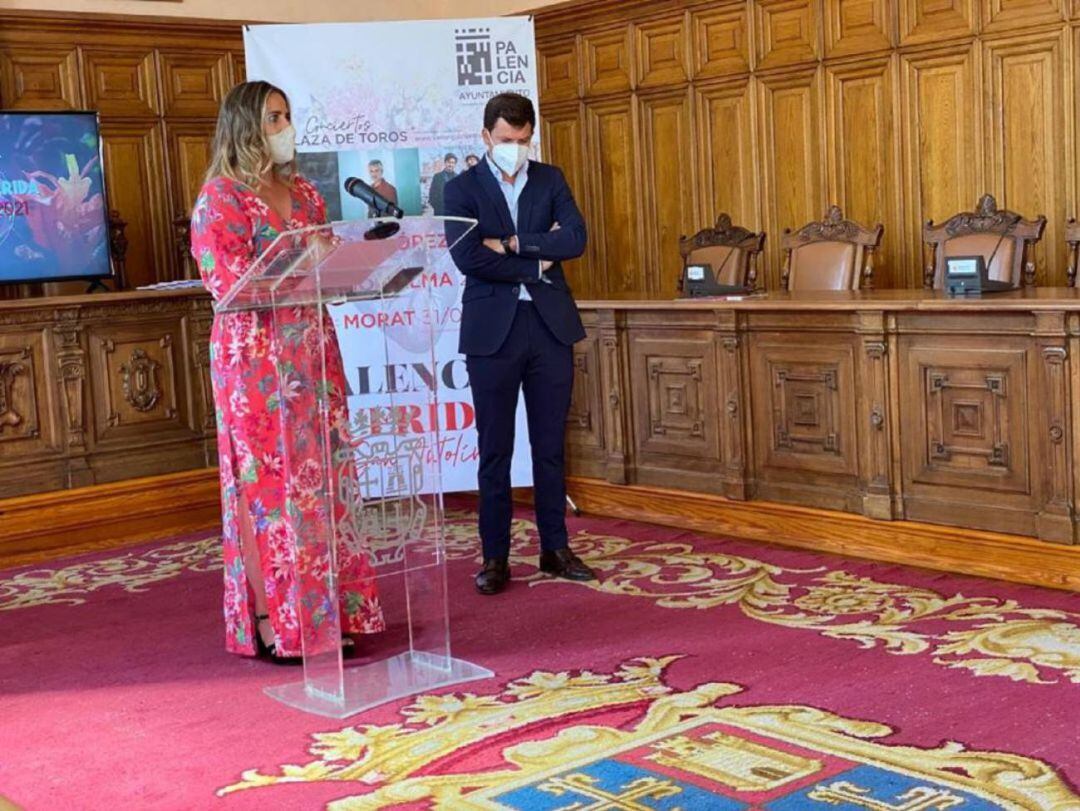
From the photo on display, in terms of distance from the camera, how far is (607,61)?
8570 mm

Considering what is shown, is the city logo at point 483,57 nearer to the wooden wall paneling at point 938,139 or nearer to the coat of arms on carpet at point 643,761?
the wooden wall paneling at point 938,139

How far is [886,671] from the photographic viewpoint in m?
3.89

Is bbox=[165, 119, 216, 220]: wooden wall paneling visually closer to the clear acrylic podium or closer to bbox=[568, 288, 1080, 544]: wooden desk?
bbox=[568, 288, 1080, 544]: wooden desk

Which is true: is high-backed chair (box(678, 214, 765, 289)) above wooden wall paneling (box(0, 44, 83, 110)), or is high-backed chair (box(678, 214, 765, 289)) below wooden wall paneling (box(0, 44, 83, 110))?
below

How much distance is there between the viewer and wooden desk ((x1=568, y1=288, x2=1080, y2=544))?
15.5 feet

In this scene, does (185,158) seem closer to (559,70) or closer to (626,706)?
(559,70)

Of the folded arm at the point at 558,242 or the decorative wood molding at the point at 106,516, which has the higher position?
the folded arm at the point at 558,242

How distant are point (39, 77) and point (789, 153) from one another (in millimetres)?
3949

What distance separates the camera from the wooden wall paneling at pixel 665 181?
8227 millimetres

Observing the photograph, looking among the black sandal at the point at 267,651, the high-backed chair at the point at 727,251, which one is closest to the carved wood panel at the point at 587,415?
the high-backed chair at the point at 727,251

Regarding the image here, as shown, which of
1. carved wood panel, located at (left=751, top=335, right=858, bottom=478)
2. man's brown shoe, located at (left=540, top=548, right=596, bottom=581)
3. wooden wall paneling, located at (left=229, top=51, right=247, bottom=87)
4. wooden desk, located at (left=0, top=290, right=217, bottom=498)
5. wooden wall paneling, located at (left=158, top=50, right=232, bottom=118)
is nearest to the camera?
man's brown shoe, located at (left=540, top=548, right=596, bottom=581)

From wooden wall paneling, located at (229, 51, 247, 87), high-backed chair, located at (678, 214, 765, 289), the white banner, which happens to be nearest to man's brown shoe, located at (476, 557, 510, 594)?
the white banner

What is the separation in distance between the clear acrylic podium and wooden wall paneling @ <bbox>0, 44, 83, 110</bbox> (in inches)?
166

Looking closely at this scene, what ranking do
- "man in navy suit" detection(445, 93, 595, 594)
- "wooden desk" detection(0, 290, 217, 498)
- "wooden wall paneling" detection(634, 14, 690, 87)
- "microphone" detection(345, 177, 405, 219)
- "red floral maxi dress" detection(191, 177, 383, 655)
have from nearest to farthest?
"microphone" detection(345, 177, 405, 219) → "red floral maxi dress" detection(191, 177, 383, 655) → "man in navy suit" detection(445, 93, 595, 594) → "wooden desk" detection(0, 290, 217, 498) → "wooden wall paneling" detection(634, 14, 690, 87)
